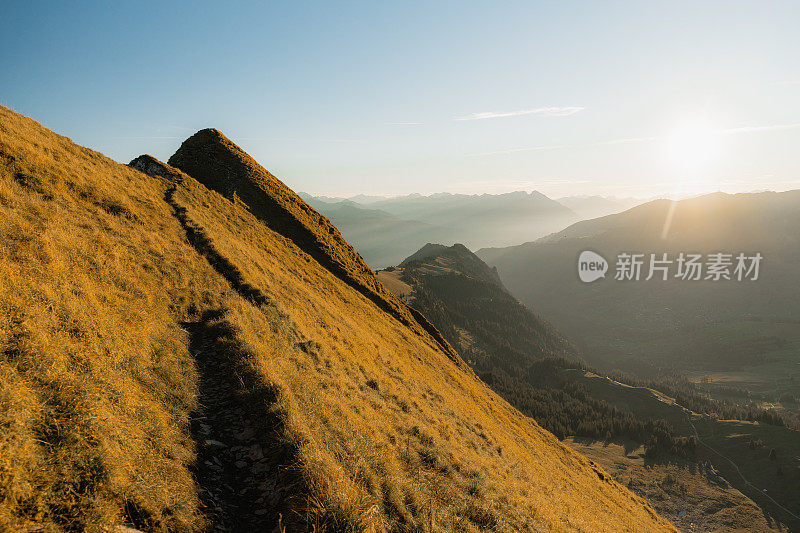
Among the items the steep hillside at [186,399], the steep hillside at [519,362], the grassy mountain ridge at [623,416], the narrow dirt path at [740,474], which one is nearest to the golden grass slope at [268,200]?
the steep hillside at [186,399]

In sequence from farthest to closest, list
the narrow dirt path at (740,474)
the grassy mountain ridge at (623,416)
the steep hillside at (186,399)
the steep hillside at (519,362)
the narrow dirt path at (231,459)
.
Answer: the steep hillside at (519,362) < the grassy mountain ridge at (623,416) < the narrow dirt path at (740,474) < the narrow dirt path at (231,459) < the steep hillside at (186,399)

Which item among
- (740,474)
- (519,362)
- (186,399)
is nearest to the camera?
(186,399)

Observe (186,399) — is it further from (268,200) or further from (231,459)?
(268,200)

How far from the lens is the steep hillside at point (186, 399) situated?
20.0 ft

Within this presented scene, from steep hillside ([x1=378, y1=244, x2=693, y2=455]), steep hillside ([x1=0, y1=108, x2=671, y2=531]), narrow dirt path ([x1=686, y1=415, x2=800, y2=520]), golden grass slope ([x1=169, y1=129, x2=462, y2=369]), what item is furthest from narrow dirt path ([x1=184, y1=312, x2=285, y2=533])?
narrow dirt path ([x1=686, y1=415, x2=800, y2=520])

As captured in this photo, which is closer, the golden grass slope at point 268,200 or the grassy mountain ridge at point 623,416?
the golden grass slope at point 268,200

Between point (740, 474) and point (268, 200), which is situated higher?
point (268, 200)

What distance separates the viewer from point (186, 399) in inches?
394

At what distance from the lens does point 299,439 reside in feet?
29.4

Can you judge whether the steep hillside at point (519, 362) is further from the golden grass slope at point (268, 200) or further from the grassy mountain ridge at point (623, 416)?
the golden grass slope at point (268, 200)

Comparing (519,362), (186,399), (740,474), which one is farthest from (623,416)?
(186,399)

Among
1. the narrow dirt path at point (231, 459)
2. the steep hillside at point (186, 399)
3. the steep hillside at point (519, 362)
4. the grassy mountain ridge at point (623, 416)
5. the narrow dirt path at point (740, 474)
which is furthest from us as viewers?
the steep hillside at point (519, 362)

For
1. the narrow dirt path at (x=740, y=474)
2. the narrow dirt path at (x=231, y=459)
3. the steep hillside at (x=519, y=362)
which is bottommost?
the narrow dirt path at (x=740, y=474)

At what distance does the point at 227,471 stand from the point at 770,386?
27539 cm
